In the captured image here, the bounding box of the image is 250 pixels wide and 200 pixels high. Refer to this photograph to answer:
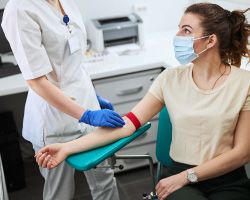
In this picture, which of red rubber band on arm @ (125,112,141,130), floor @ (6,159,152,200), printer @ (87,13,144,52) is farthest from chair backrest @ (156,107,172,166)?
printer @ (87,13,144,52)

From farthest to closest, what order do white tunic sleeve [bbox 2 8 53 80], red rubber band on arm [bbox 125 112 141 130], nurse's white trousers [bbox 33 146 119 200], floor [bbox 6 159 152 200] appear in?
floor [bbox 6 159 152 200]
nurse's white trousers [bbox 33 146 119 200]
red rubber band on arm [bbox 125 112 141 130]
white tunic sleeve [bbox 2 8 53 80]

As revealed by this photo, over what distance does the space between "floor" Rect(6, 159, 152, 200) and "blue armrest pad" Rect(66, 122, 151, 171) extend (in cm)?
107

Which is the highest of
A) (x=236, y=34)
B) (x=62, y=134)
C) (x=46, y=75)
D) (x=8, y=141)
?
(x=236, y=34)

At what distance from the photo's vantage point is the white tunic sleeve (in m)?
1.30

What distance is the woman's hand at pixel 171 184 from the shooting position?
1.33 m

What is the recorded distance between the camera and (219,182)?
1367 mm

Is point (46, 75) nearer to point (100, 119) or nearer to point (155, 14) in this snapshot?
point (100, 119)

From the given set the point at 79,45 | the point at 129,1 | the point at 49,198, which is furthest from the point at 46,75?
the point at 129,1

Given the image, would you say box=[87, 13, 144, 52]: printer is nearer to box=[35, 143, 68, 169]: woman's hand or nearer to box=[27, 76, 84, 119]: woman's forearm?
box=[27, 76, 84, 119]: woman's forearm

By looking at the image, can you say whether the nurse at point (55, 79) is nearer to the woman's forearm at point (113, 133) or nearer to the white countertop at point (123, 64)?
the woman's forearm at point (113, 133)

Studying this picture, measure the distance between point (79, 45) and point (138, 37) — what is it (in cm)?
99

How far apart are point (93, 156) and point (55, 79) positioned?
47cm

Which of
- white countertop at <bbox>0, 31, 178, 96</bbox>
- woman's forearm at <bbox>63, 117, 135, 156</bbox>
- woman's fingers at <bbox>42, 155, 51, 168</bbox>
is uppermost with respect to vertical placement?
white countertop at <bbox>0, 31, 178, 96</bbox>

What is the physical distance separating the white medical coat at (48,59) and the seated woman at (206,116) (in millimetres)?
247
